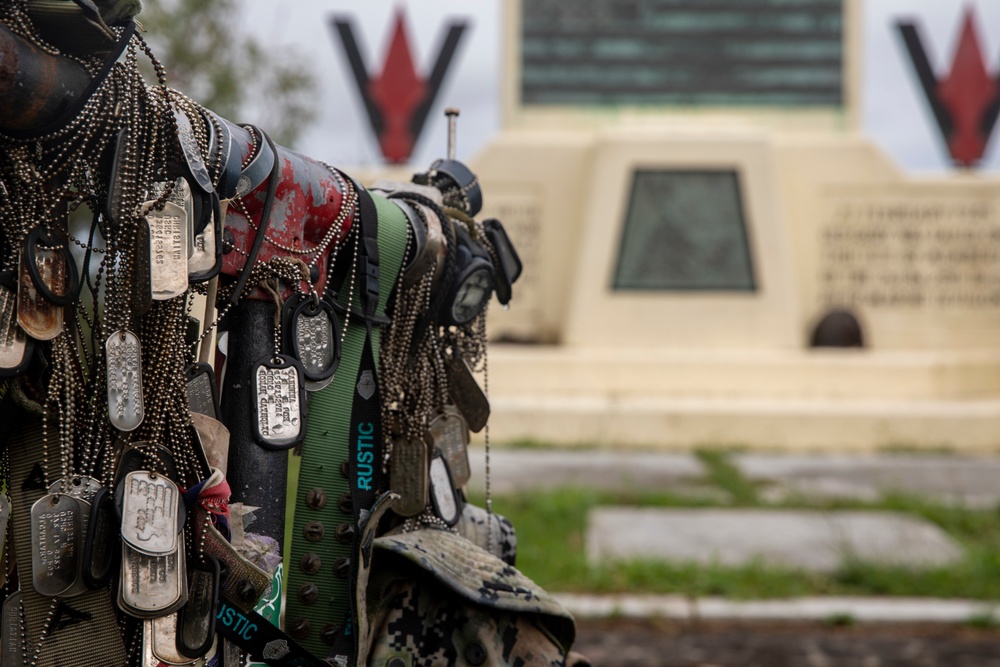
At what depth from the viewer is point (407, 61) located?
31.9ft

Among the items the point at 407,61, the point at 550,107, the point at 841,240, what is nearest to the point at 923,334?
the point at 841,240

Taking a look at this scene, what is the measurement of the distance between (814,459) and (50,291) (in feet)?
20.2

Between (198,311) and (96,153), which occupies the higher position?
(96,153)

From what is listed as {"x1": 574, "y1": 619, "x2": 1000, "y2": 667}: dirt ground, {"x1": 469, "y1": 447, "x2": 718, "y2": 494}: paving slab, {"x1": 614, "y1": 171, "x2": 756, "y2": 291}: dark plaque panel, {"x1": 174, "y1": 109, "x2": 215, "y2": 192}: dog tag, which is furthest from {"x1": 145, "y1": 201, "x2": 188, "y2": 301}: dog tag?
{"x1": 614, "y1": 171, "x2": 756, "y2": 291}: dark plaque panel

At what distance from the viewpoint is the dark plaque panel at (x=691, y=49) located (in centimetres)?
842

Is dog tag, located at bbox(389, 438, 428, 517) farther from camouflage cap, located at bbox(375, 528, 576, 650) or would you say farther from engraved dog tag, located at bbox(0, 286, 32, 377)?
engraved dog tag, located at bbox(0, 286, 32, 377)

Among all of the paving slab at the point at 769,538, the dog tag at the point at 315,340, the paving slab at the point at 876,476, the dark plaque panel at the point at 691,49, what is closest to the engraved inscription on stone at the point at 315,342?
the dog tag at the point at 315,340

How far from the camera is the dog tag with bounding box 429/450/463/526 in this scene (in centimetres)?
134

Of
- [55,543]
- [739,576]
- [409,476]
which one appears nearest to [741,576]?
[739,576]

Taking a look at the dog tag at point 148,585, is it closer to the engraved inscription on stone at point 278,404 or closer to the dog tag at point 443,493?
the engraved inscription on stone at point 278,404

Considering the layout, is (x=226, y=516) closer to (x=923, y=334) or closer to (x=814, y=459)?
(x=814, y=459)

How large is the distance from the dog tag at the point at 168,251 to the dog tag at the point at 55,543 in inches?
8.2

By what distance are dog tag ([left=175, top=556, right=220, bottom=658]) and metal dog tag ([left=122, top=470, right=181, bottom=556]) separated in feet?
0.22

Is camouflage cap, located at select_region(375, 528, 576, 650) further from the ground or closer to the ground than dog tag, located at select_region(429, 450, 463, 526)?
closer to the ground
